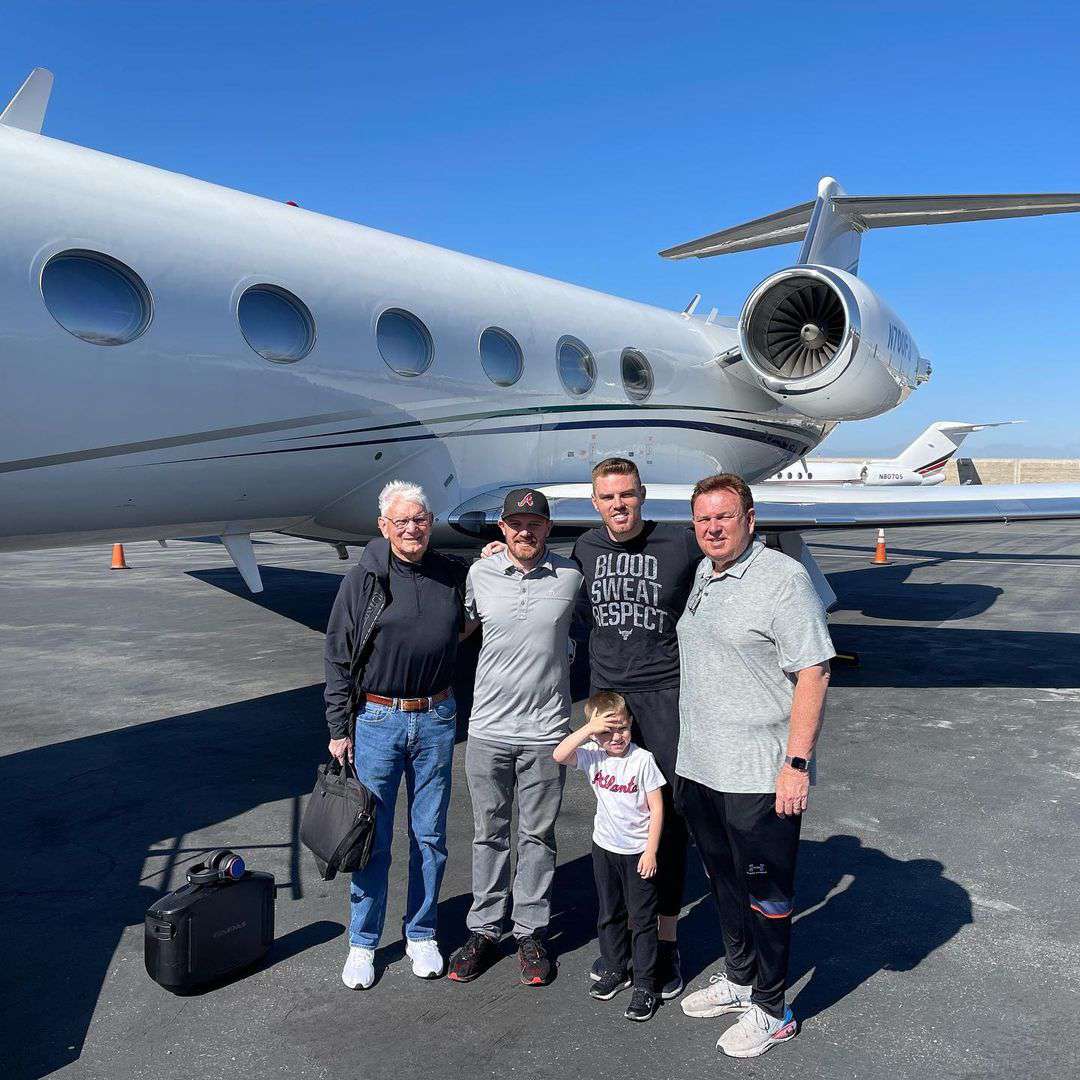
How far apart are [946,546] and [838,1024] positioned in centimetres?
2190

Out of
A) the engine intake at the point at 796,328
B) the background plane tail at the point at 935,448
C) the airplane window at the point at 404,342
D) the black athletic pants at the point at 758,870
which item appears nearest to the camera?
the black athletic pants at the point at 758,870

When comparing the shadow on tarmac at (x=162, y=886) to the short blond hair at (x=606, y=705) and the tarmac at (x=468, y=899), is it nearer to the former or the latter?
the tarmac at (x=468, y=899)

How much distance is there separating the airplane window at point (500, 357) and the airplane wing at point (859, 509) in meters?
1.00

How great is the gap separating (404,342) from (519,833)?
14.8 ft

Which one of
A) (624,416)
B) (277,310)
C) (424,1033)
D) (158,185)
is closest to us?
(424,1033)

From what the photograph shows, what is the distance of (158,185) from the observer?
18.6 ft

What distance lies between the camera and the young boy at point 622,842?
314 centimetres

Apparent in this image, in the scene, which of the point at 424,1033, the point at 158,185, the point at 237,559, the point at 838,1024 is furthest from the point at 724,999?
the point at 158,185

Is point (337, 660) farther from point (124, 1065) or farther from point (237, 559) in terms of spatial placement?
point (237, 559)

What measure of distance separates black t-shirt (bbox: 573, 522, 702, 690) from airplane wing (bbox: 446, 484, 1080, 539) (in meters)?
3.87

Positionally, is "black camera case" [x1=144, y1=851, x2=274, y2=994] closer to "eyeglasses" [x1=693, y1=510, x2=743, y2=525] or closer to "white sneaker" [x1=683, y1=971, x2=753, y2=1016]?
"white sneaker" [x1=683, y1=971, x2=753, y2=1016]

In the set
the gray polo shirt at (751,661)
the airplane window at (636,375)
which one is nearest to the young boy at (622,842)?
the gray polo shirt at (751,661)

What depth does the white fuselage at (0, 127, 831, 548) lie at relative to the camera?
4855 millimetres

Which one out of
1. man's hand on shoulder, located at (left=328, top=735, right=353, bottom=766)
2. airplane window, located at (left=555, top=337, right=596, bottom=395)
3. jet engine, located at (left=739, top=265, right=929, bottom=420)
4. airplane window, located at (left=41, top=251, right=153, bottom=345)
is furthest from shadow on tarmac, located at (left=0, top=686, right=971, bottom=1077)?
jet engine, located at (left=739, top=265, right=929, bottom=420)
